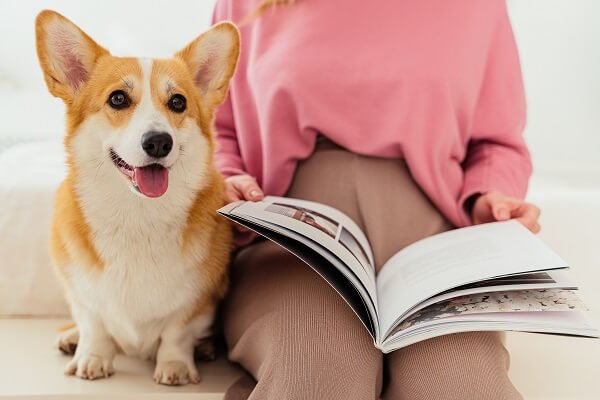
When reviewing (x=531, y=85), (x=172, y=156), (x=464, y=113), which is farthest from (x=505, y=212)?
(x=531, y=85)

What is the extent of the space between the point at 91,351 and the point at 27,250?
0.33m

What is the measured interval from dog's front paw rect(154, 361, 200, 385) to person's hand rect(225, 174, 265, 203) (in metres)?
0.27

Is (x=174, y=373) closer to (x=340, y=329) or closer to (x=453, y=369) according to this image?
(x=340, y=329)

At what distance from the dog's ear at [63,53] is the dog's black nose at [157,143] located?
17 cm

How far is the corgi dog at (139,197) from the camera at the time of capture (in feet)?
2.94

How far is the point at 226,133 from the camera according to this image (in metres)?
1.26

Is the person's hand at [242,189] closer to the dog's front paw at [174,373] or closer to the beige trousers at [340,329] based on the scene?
the beige trousers at [340,329]

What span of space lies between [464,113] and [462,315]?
1.50ft

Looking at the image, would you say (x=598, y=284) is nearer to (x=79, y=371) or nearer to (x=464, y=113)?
(x=464, y=113)

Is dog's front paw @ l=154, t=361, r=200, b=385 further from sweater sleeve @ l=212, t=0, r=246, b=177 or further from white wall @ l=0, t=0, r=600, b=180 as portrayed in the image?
white wall @ l=0, t=0, r=600, b=180

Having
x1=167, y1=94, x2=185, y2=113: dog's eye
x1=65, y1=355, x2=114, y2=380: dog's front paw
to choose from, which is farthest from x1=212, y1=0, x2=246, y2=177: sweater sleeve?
x1=65, y1=355, x2=114, y2=380: dog's front paw

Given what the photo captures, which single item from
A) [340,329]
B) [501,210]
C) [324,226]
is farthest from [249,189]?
[501,210]

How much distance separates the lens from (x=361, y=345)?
0.89m

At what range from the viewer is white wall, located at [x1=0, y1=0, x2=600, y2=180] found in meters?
1.62
